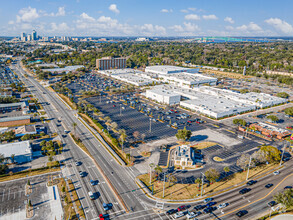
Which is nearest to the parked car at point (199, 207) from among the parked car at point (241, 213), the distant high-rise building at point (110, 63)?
the parked car at point (241, 213)

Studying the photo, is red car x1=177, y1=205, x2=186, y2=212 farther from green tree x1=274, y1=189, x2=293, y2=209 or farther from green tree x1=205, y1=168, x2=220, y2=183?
green tree x1=274, y1=189, x2=293, y2=209

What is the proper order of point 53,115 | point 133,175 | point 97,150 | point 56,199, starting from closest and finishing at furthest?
point 56,199, point 133,175, point 97,150, point 53,115

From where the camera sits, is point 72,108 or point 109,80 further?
point 109,80

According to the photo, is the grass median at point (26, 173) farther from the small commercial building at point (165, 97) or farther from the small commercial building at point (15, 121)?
the small commercial building at point (165, 97)

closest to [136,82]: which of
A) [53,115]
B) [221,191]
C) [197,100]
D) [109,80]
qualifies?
[109,80]

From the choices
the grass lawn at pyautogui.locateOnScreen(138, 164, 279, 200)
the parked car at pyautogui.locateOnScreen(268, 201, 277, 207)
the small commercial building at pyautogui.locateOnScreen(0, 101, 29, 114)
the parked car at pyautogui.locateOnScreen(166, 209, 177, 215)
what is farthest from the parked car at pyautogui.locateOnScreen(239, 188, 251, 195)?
the small commercial building at pyautogui.locateOnScreen(0, 101, 29, 114)

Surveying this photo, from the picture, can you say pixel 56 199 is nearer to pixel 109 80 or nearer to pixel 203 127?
pixel 203 127

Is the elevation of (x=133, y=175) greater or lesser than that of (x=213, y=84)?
lesser
